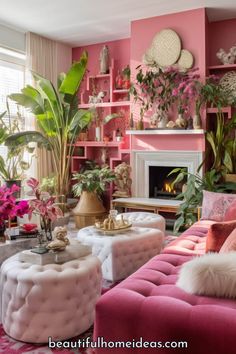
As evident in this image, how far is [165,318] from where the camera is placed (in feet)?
4.62

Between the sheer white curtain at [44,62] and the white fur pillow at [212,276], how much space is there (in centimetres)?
468

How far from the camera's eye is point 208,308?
1.40m

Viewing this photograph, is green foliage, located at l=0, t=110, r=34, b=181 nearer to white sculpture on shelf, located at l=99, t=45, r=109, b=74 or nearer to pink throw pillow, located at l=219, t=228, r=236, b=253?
white sculpture on shelf, located at l=99, t=45, r=109, b=74

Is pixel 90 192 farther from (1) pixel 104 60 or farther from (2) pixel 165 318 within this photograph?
(2) pixel 165 318

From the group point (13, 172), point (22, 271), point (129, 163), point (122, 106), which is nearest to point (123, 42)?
point (122, 106)

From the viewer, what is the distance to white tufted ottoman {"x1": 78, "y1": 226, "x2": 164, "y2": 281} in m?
2.94

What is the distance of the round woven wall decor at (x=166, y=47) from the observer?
5012 millimetres

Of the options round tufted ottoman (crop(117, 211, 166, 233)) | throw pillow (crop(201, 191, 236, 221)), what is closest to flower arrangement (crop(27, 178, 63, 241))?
round tufted ottoman (crop(117, 211, 166, 233))

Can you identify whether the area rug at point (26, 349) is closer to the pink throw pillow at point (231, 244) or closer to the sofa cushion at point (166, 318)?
the sofa cushion at point (166, 318)

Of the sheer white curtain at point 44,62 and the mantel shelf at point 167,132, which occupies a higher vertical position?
the sheer white curtain at point 44,62

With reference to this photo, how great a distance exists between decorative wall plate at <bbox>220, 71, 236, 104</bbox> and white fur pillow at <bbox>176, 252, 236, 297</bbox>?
3.74 metres

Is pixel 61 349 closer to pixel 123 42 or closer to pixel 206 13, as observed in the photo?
pixel 206 13

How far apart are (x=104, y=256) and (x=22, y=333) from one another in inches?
41.0

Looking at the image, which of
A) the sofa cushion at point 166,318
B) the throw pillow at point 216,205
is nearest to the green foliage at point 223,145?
the throw pillow at point 216,205
